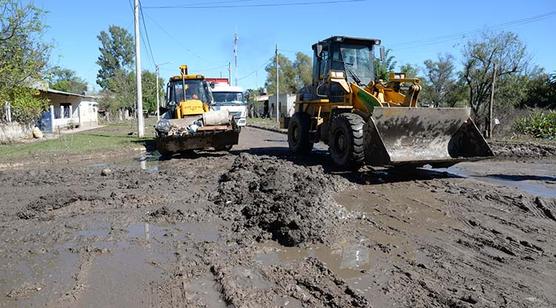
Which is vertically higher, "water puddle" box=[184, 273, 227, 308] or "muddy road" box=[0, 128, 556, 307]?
"muddy road" box=[0, 128, 556, 307]

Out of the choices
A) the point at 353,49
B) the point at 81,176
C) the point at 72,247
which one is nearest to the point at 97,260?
the point at 72,247

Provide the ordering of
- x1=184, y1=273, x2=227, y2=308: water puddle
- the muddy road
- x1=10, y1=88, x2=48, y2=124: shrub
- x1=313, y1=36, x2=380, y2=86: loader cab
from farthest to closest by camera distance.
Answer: x1=10, y1=88, x2=48, y2=124: shrub, x1=313, y1=36, x2=380, y2=86: loader cab, the muddy road, x1=184, y1=273, x2=227, y2=308: water puddle

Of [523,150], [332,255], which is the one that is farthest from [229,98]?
[332,255]

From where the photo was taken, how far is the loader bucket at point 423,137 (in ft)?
32.2

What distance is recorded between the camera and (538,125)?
67.4 feet

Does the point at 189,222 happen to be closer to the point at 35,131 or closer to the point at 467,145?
the point at 467,145

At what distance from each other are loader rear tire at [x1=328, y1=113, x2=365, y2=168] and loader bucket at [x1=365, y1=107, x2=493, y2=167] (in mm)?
208

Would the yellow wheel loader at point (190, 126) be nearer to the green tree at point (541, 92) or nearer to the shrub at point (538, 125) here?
the shrub at point (538, 125)

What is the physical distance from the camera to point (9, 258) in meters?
5.54

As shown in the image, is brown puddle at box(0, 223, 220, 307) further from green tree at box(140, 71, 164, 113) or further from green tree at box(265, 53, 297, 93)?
green tree at box(265, 53, 297, 93)

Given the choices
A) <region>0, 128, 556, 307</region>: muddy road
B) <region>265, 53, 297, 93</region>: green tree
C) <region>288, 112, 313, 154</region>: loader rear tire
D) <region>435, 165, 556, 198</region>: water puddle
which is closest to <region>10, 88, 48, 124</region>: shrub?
<region>0, 128, 556, 307</region>: muddy road

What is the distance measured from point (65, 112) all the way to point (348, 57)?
34.8 meters

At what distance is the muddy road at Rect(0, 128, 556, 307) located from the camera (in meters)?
4.39

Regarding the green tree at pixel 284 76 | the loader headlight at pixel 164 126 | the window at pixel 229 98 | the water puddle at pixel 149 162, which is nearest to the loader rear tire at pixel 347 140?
the water puddle at pixel 149 162
